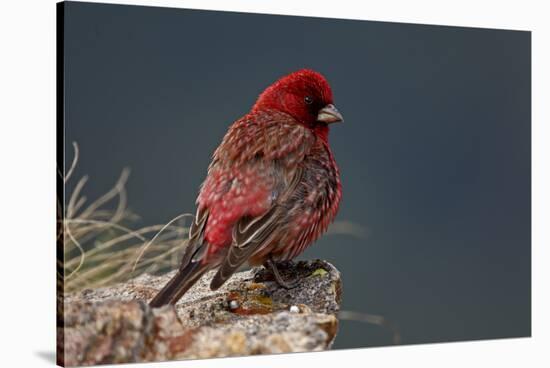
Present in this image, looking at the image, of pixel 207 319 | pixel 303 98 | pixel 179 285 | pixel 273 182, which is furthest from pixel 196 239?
pixel 303 98

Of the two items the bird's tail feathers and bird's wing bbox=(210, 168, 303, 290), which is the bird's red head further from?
the bird's tail feathers

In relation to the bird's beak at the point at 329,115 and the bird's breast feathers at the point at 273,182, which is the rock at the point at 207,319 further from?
the bird's beak at the point at 329,115

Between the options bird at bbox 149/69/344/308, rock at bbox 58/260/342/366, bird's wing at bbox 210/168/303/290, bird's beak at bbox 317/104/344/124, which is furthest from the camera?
bird's beak at bbox 317/104/344/124

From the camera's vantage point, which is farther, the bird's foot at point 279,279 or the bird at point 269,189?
the bird's foot at point 279,279

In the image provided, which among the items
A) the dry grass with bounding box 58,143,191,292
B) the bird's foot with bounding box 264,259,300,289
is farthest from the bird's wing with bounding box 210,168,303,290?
the dry grass with bounding box 58,143,191,292

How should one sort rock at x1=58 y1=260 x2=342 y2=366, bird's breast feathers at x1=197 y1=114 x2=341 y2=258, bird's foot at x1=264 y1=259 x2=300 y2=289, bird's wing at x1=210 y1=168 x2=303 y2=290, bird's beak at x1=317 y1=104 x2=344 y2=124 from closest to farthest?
rock at x1=58 y1=260 x2=342 y2=366 → bird's wing at x1=210 y1=168 x2=303 y2=290 → bird's breast feathers at x1=197 y1=114 x2=341 y2=258 → bird's foot at x1=264 y1=259 x2=300 y2=289 → bird's beak at x1=317 y1=104 x2=344 y2=124

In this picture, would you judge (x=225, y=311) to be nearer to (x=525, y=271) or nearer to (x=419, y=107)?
(x=419, y=107)

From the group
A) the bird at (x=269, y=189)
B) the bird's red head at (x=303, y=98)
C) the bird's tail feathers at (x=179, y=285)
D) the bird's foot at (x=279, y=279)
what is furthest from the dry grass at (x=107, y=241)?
the bird's red head at (x=303, y=98)

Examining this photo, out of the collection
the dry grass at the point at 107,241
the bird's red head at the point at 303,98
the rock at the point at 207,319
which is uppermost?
the bird's red head at the point at 303,98
